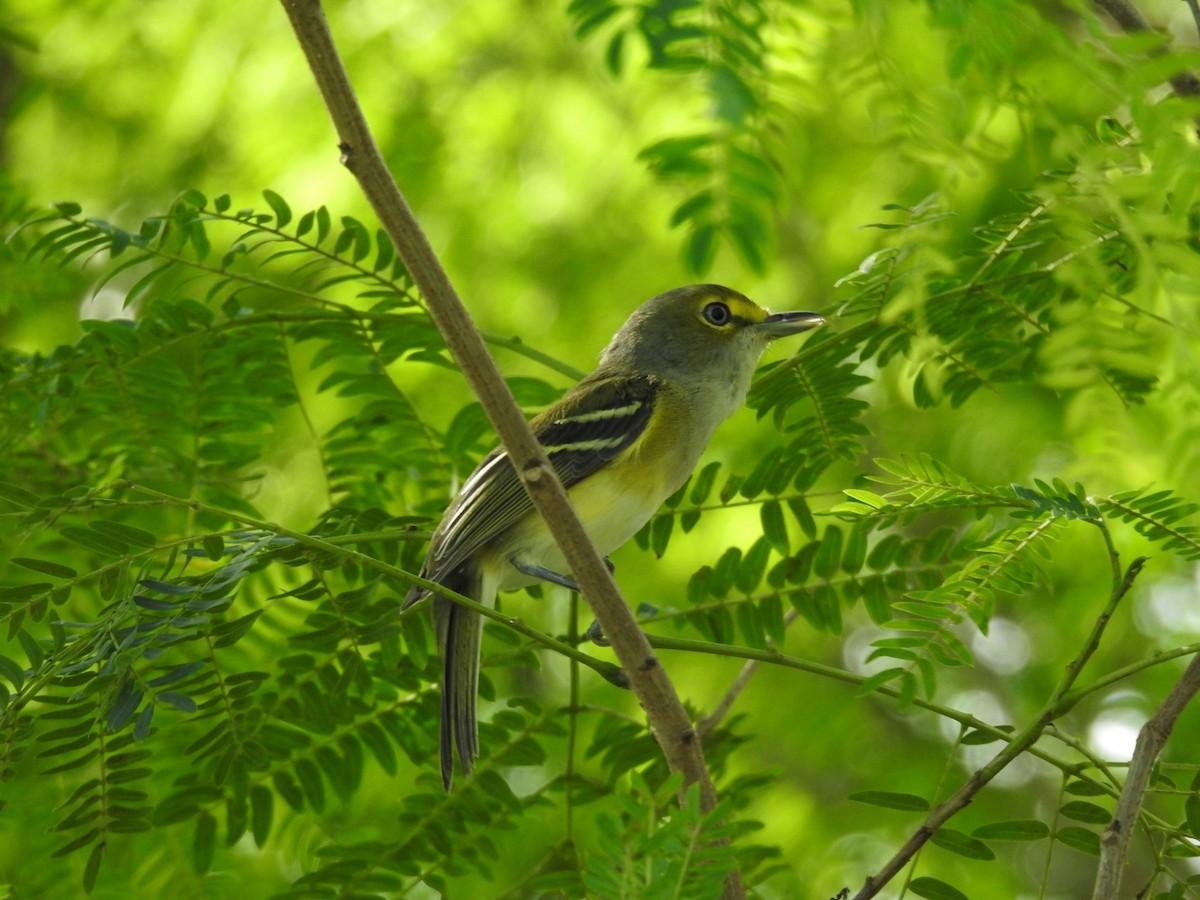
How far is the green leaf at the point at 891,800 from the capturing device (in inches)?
95.0

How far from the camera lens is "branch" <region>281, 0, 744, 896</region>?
74.7 inches

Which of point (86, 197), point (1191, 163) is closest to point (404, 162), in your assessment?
point (86, 197)

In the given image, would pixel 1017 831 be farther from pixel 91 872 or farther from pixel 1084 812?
pixel 91 872

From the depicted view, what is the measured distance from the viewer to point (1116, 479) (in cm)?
182

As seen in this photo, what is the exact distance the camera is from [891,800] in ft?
8.05

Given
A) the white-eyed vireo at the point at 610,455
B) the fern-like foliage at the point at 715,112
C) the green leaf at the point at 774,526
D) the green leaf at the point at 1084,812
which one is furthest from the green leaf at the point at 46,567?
the green leaf at the point at 1084,812

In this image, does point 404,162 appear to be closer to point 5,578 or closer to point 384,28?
point 384,28

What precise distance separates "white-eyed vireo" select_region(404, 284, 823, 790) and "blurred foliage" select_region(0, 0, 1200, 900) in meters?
0.10

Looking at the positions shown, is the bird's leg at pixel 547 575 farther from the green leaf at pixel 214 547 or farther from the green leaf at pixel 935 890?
the green leaf at pixel 214 547

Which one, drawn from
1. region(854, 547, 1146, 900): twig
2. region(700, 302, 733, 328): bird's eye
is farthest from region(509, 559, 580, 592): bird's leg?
region(854, 547, 1146, 900): twig

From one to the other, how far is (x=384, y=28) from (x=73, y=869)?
351 cm

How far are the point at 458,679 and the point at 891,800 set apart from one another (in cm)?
114

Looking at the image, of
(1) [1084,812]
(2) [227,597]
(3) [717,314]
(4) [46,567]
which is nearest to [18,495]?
(4) [46,567]

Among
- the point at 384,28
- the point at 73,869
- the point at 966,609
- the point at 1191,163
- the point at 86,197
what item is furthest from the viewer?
→ the point at 86,197
